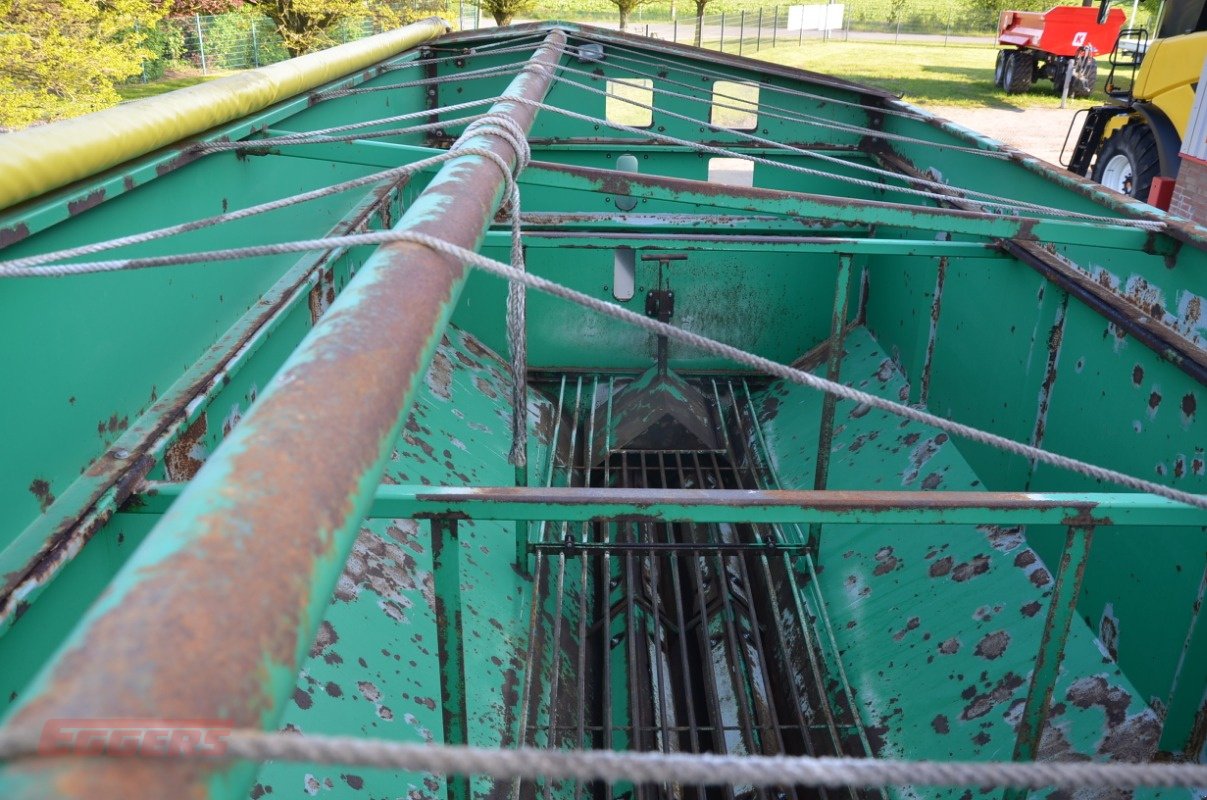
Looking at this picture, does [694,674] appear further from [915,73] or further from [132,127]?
[915,73]

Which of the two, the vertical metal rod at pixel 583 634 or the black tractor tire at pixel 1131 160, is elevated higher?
the black tractor tire at pixel 1131 160

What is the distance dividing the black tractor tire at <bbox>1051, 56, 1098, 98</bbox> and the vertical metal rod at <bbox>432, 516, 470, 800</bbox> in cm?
2177

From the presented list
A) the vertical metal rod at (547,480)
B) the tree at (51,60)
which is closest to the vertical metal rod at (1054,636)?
the vertical metal rod at (547,480)

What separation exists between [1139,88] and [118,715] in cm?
970

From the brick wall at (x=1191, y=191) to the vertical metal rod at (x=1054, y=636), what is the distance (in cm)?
588

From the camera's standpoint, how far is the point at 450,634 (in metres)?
2.21

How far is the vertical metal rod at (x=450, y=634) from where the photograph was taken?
2.07m

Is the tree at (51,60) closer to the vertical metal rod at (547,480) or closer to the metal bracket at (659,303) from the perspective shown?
the vertical metal rod at (547,480)

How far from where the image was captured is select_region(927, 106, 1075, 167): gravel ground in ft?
52.3

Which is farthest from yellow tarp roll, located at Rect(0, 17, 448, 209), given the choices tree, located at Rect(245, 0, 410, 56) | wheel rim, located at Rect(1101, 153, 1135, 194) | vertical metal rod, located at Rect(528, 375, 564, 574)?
tree, located at Rect(245, 0, 410, 56)

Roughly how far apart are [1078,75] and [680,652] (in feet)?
68.0

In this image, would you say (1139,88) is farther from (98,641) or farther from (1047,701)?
(98,641)

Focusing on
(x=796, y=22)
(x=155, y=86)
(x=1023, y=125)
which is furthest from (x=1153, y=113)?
(x=796, y=22)

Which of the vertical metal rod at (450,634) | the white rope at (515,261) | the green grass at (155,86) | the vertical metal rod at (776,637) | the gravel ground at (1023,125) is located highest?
the white rope at (515,261)
